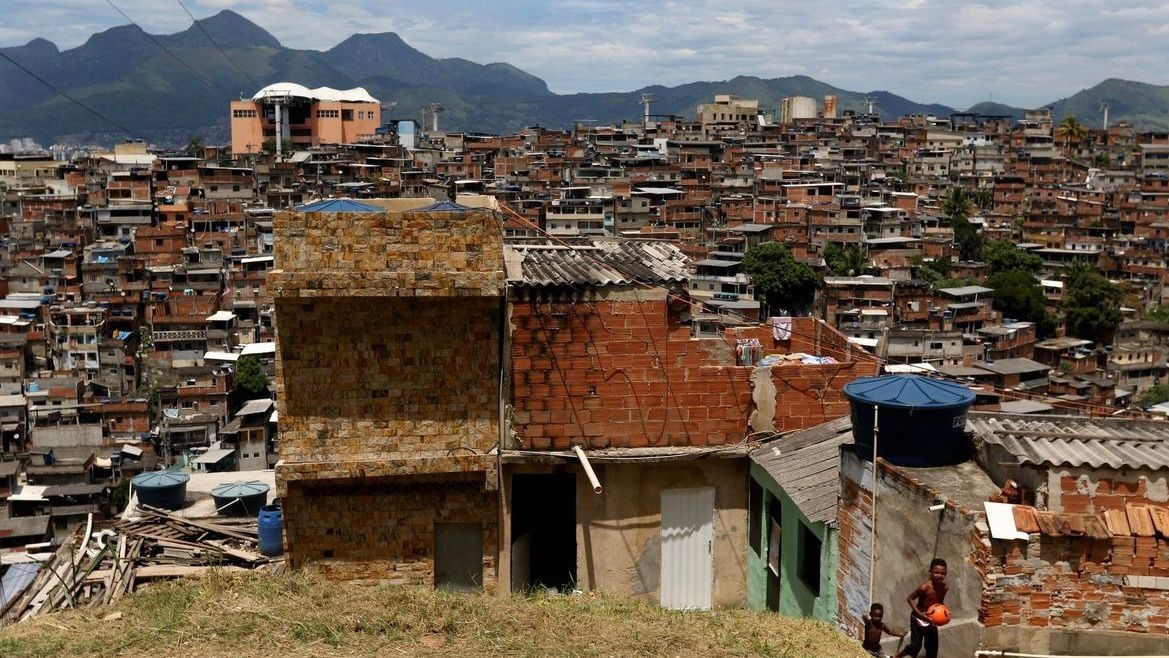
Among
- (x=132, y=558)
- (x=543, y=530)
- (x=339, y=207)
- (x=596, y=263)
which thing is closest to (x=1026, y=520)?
(x=543, y=530)

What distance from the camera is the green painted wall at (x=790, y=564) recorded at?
8852 mm

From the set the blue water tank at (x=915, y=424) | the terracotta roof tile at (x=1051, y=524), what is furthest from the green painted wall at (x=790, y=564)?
the terracotta roof tile at (x=1051, y=524)

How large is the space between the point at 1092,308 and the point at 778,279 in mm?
17794

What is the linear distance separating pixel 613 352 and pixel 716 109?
12210cm

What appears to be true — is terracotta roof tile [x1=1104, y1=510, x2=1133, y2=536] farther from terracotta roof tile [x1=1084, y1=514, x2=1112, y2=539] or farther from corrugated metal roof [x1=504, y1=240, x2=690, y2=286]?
corrugated metal roof [x1=504, y1=240, x2=690, y2=286]

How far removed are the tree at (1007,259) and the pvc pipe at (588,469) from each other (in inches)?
2346

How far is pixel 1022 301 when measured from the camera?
58.8m

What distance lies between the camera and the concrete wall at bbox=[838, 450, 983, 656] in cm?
707

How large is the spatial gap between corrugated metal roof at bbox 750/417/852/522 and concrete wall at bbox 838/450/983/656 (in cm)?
42

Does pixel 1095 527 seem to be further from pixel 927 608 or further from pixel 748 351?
pixel 748 351

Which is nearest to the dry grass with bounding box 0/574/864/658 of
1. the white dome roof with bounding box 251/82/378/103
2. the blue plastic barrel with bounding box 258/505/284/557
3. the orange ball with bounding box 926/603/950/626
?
the orange ball with bounding box 926/603/950/626

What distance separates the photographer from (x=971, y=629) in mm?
6973

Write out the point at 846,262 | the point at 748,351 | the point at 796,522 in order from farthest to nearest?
the point at 846,262
the point at 748,351
the point at 796,522

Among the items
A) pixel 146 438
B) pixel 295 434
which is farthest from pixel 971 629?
pixel 146 438
